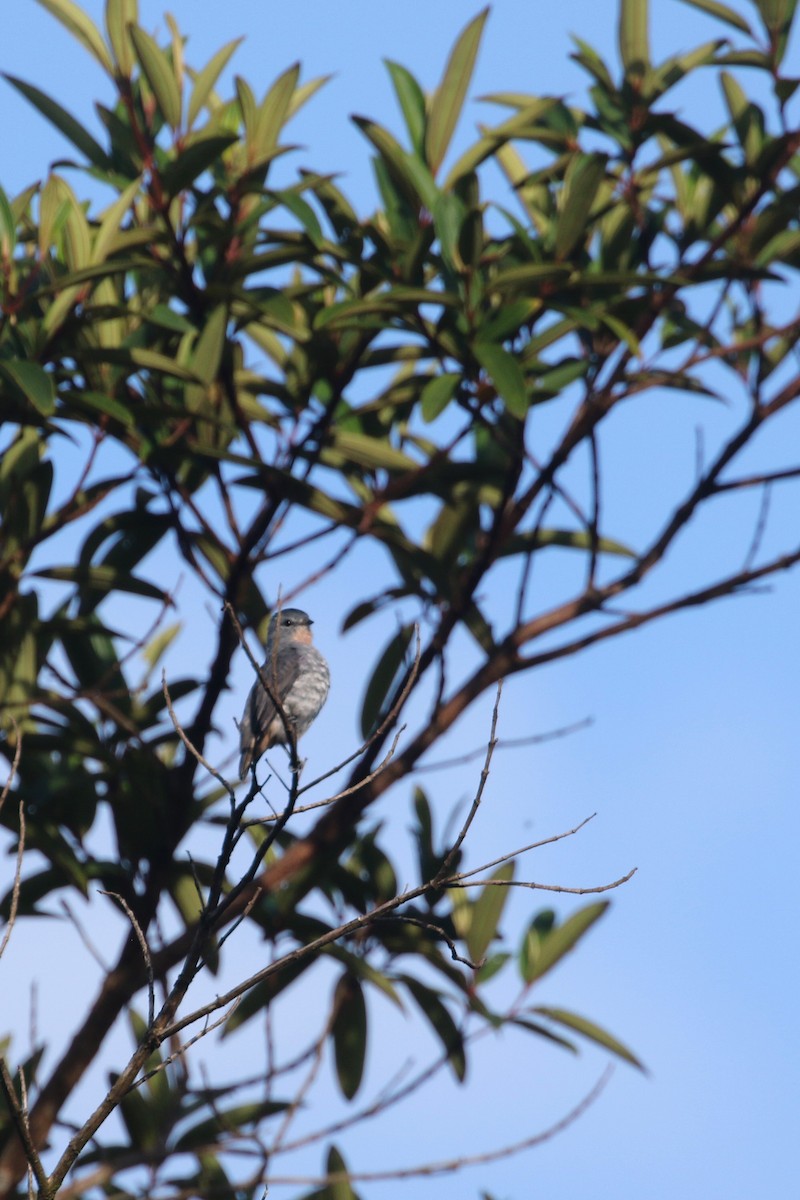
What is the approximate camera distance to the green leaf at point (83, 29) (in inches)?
175

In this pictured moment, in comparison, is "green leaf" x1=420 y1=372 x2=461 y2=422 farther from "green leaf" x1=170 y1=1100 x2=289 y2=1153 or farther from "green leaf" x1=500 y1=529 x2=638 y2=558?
"green leaf" x1=170 y1=1100 x2=289 y2=1153

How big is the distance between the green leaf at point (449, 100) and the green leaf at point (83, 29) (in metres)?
0.99

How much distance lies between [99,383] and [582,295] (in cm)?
143

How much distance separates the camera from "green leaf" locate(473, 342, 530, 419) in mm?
3783

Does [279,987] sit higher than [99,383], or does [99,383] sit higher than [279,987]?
[99,383]

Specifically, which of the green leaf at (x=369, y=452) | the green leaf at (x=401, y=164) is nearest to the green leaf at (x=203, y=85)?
the green leaf at (x=401, y=164)

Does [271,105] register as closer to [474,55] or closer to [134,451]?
[474,55]

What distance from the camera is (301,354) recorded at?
464cm

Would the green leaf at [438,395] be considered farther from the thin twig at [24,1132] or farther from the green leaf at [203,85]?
the thin twig at [24,1132]

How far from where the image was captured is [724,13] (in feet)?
15.0

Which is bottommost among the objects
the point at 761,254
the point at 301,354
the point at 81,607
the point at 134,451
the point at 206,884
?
the point at 206,884

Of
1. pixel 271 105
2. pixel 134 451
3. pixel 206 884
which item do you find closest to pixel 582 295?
pixel 271 105

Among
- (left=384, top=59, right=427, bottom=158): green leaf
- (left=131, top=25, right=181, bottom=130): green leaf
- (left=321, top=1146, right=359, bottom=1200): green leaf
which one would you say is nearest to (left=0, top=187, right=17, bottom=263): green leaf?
(left=131, top=25, right=181, bottom=130): green leaf

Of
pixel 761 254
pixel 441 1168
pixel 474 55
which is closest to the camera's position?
pixel 441 1168
